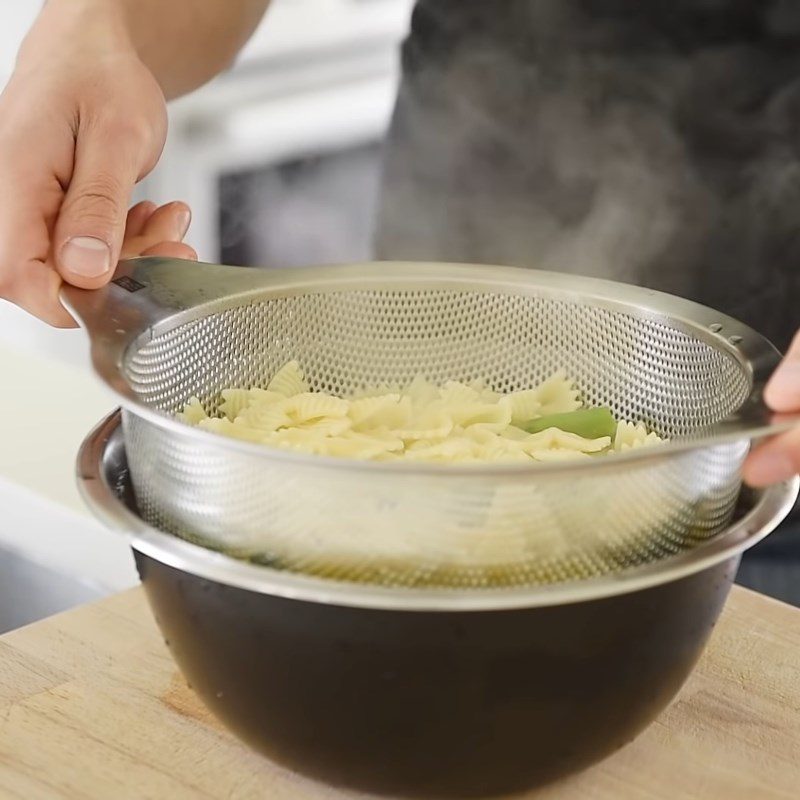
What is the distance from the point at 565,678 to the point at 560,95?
927 mm

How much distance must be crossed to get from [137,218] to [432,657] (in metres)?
0.63

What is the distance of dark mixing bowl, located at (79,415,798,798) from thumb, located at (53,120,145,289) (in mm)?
204

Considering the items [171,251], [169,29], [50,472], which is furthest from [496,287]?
[50,472]

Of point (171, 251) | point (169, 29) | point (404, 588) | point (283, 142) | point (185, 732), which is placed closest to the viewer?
point (404, 588)

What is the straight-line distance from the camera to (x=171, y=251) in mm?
1222

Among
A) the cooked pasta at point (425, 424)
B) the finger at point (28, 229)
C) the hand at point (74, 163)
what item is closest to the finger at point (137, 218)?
the hand at point (74, 163)

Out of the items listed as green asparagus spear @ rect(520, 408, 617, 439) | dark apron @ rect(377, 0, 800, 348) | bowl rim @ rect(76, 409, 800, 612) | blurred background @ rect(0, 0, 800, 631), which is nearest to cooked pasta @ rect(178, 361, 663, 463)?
green asparagus spear @ rect(520, 408, 617, 439)

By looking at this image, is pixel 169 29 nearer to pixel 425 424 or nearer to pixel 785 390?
pixel 425 424

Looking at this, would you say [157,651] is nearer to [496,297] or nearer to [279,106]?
[496,297]

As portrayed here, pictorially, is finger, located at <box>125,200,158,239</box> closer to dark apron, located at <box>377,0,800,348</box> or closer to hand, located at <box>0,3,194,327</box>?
hand, located at <box>0,3,194,327</box>

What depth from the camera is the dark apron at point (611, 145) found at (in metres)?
1.48

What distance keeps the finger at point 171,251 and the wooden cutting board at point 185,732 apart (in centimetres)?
33

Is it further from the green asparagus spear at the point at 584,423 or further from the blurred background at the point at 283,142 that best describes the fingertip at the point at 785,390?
the blurred background at the point at 283,142

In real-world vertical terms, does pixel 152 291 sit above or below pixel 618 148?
above
